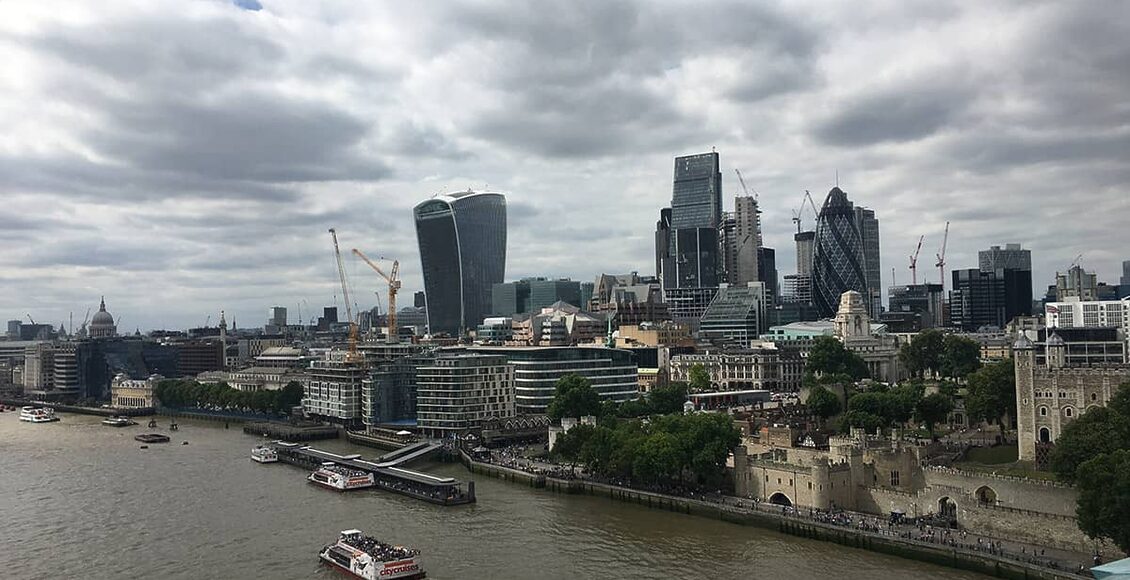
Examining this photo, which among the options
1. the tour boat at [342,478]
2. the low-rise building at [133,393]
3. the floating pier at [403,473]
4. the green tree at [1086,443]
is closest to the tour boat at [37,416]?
the low-rise building at [133,393]

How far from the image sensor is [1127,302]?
491 ft

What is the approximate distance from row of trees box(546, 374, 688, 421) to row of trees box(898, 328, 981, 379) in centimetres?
4579

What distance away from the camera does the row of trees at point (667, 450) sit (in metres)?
70.0

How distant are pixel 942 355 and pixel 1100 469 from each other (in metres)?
93.5

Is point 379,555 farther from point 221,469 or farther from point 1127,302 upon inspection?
point 1127,302

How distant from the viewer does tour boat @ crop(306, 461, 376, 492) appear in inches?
3155

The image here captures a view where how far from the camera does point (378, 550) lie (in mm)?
52781

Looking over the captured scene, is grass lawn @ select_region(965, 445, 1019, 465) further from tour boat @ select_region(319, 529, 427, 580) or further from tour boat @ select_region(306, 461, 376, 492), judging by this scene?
tour boat @ select_region(306, 461, 376, 492)

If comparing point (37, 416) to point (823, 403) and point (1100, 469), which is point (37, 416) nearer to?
point (823, 403)

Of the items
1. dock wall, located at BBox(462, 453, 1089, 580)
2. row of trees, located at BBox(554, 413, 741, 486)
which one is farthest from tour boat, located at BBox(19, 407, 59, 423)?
row of trees, located at BBox(554, 413, 741, 486)

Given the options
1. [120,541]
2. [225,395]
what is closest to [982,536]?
[120,541]

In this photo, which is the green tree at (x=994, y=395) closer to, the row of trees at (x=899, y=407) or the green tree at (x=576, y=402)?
the row of trees at (x=899, y=407)

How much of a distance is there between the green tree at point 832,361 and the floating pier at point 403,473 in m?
62.1

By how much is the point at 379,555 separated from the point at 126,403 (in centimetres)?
14835
